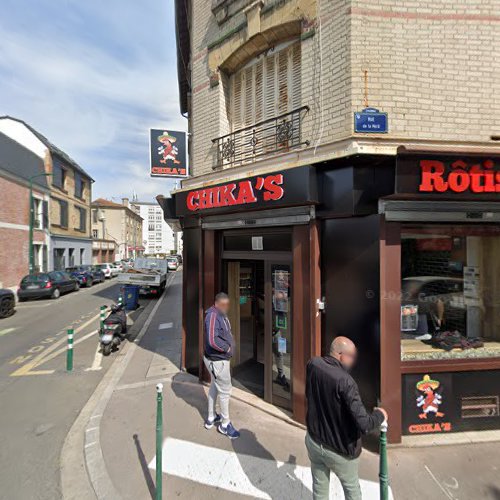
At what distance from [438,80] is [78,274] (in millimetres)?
23803

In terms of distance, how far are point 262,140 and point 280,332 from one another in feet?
11.1

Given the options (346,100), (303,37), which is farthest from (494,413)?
(303,37)

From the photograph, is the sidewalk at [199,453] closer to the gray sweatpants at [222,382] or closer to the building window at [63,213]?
the gray sweatpants at [222,382]

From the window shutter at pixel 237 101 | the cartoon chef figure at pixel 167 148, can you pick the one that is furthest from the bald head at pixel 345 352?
the cartoon chef figure at pixel 167 148

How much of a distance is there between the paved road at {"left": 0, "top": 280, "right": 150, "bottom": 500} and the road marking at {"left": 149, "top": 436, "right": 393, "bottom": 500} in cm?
131

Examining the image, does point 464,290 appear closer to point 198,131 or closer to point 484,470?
point 484,470

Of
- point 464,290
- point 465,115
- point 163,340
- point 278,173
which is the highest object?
point 465,115

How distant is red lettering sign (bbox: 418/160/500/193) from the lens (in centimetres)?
365

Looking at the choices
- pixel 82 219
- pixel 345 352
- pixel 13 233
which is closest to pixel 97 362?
pixel 345 352

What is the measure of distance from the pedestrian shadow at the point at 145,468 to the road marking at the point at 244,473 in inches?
3.0

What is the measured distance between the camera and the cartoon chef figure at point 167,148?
7090 millimetres

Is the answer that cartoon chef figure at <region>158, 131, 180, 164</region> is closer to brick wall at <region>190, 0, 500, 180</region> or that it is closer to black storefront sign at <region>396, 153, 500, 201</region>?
brick wall at <region>190, 0, 500, 180</region>

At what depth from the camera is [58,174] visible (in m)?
27.5

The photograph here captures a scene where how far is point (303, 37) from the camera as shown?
15.4ft
